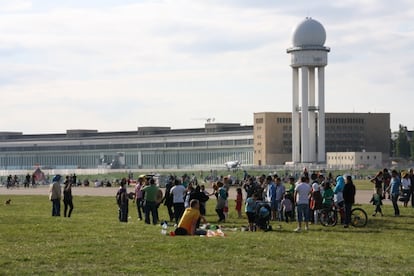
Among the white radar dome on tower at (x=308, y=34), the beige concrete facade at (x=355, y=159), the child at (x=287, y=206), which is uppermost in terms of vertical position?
the white radar dome on tower at (x=308, y=34)

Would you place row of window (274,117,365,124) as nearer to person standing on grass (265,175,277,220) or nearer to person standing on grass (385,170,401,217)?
person standing on grass (385,170,401,217)

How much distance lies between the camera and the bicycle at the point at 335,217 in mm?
30109

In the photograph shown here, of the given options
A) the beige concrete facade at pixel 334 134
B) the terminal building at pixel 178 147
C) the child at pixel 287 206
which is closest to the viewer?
the child at pixel 287 206

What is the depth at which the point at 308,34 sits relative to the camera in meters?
139

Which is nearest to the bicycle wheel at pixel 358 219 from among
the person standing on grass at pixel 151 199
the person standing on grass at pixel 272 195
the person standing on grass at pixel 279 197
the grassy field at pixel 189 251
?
the grassy field at pixel 189 251

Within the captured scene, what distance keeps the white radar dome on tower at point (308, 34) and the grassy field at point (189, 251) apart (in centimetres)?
11244

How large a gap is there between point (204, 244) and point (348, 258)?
3.56 m

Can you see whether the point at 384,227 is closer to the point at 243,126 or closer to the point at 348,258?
the point at 348,258

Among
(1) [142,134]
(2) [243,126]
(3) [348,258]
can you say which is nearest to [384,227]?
(3) [348,258]

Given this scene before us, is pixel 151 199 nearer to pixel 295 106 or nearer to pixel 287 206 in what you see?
pixel 287 206

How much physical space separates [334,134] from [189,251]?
148033 millimetres

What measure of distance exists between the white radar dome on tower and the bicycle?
110 m

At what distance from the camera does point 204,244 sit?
21.6m

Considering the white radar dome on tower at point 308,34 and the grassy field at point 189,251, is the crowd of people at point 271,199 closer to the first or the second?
the grassy field at point 189,251
